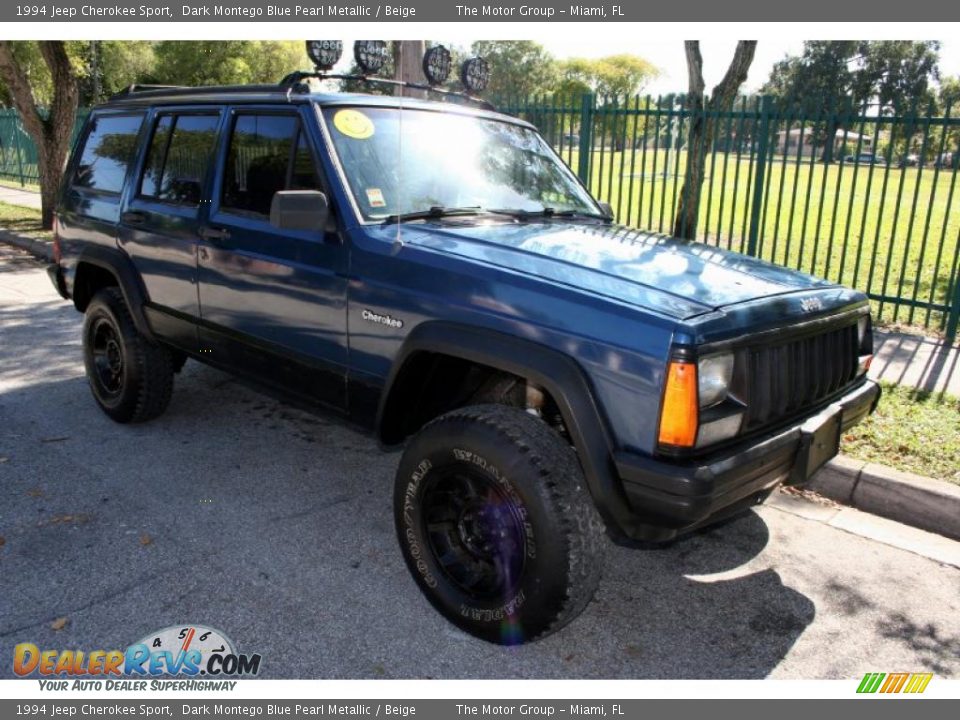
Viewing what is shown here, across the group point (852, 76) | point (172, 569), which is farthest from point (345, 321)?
point (852, 76)

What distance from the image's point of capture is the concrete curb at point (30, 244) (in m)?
11.4

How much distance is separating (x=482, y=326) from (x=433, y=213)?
0.87 metres

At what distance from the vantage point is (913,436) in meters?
Result: 4.67

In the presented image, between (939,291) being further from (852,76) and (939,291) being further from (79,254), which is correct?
(852,76)

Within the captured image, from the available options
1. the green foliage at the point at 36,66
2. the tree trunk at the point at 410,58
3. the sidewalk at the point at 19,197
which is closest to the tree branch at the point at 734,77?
the tree trunk at the point at 410,58

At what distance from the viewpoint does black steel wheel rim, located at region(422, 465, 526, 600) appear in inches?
109

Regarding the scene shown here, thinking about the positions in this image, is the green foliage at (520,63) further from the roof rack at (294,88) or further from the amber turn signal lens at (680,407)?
the amber turn signal lens at (680,407)

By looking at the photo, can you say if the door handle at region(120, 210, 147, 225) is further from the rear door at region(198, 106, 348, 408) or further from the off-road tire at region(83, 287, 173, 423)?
the rear door at region(198, 106, 348, 408)

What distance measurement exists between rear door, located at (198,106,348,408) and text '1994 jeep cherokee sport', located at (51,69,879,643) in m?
0.01

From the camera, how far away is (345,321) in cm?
337

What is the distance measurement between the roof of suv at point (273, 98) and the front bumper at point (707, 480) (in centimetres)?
220

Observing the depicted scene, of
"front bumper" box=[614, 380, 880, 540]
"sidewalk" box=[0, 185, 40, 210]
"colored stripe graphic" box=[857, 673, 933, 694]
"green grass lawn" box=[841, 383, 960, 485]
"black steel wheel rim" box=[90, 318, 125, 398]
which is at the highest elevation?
"front bumper" box=[614, 380, 880, 540]

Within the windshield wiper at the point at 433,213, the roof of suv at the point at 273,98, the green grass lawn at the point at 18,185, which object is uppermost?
the roof of suv at the point at 273,98

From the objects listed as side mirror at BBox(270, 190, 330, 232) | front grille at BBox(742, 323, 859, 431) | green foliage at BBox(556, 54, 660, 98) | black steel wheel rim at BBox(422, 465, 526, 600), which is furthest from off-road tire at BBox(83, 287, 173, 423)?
green foliage at BBox(556, 54, 660, 98)
